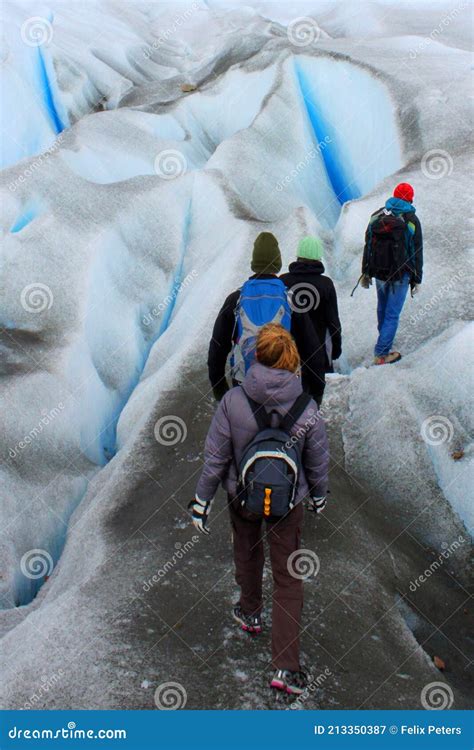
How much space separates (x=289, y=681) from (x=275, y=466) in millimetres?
1501

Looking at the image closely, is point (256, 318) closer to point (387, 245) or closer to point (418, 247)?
point (387, 245)

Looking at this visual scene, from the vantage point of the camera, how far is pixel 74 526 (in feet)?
23.5

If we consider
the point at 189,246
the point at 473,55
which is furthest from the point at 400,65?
the point at 189,246

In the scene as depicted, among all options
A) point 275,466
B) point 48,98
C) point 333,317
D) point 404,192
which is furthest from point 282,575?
point 48,98

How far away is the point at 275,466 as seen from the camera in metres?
3.77

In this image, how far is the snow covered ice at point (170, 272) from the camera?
6.48 m

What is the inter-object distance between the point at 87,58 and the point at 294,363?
21.9m

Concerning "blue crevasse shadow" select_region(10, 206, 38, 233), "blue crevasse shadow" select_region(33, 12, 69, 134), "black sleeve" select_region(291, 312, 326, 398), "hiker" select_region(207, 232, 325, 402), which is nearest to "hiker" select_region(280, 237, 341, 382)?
"black sleeve" select_region(291, 312, 326, 398)

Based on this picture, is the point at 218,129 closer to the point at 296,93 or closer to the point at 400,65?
the point at 296,93

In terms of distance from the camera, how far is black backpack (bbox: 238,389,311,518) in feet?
12.4

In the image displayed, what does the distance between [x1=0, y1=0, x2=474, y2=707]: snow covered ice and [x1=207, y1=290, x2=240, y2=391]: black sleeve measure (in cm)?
174

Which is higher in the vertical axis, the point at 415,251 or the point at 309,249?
the point at 309,249

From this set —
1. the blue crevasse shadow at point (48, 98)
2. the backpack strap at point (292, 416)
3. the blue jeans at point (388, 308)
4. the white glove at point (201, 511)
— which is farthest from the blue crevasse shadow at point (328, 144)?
the white glove at point (201, 511)

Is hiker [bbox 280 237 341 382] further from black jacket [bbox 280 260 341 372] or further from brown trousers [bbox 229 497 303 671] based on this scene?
brown trousers [bbox 229 497 303 671]
